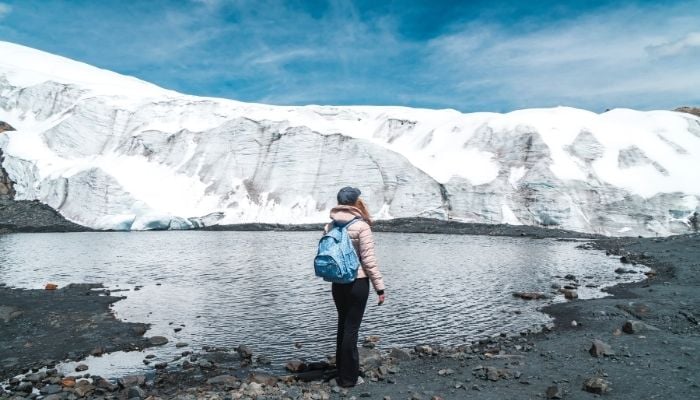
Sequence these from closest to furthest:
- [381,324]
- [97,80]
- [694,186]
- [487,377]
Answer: [487,377] → [381,324] → [694,186] → [97,80]

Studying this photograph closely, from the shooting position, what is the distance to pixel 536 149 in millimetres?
52219

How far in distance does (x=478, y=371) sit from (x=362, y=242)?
118 inches

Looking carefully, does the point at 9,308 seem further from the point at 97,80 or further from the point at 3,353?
the point at 97,80

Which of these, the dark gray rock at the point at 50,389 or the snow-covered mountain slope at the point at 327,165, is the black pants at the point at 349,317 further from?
the snow-covered mountain slope at the point at 327,165

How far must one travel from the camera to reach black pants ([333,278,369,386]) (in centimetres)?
659

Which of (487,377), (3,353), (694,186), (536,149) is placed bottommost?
(3,353)

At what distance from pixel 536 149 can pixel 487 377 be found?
161 ft

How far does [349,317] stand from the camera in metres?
6.64

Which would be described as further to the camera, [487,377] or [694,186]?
[694,186]

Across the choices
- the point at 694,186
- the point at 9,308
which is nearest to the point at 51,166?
the point at 9,308

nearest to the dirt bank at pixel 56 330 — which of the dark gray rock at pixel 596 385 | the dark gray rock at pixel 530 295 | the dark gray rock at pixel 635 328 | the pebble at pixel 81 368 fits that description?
the pebble at pixel 81 368

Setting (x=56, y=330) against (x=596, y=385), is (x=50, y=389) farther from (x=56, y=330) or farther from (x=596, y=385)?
(x=596, y=385)

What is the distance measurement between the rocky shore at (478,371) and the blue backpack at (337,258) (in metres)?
1.66

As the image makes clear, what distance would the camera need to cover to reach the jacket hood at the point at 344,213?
21.6ft
